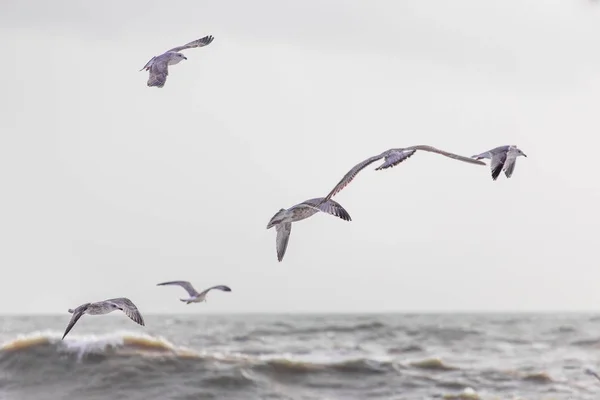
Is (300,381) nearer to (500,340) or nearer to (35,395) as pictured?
(35,395)

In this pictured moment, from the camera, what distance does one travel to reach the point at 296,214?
9.74 m

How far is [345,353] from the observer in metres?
23.6

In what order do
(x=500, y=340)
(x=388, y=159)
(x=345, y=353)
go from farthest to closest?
1. (x=500, y=340)
2. (x=345, y=353)
3. (x=388, y=159)

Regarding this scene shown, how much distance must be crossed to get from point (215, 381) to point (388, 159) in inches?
405

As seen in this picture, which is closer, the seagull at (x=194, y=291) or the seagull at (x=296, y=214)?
the seagull at (x=296, y=214)

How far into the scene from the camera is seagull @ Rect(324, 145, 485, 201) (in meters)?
7.41

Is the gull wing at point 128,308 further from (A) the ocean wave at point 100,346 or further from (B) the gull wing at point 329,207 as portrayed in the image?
(A) the ocean wave at point 100,346

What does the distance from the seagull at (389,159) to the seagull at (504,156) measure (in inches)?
57.6

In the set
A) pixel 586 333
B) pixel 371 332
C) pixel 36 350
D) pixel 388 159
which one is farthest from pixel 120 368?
pixel 586 333

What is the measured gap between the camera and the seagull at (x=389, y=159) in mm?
7411

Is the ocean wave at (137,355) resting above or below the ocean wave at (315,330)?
below

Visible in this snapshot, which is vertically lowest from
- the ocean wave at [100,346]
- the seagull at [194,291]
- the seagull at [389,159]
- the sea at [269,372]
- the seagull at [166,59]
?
the sea at [269,372]

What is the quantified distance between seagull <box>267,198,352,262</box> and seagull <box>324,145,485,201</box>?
599 millimetres

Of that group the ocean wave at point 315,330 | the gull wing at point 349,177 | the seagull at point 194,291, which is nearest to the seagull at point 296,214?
the gull wing at point 349,177
